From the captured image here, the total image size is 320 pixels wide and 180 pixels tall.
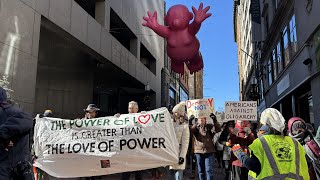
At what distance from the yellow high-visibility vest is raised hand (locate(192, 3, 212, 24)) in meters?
7.23

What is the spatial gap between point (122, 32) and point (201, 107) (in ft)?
56.0

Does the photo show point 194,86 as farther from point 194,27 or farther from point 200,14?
point 194,27

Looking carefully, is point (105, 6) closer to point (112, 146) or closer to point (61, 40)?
point (61, 40)

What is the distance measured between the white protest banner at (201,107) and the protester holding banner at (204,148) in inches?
56.8

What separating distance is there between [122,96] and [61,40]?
57.0 ft

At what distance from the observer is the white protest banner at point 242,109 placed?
36.8 feet

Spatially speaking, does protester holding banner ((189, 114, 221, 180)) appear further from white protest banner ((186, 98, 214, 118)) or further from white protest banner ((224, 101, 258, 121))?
white protest banner ((224, 101, 258, 121))

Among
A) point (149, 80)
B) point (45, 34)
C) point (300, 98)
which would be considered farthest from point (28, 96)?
point (149, 80)

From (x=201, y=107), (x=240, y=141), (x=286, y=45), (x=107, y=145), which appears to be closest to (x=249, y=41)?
(x=286, y=45)

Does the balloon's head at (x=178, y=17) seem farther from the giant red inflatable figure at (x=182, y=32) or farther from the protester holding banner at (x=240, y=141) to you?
the protester holding banner at (x=240, y=141)

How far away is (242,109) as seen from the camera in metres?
11.3

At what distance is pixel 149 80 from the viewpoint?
32.1m

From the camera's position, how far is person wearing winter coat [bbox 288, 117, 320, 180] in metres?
5.09

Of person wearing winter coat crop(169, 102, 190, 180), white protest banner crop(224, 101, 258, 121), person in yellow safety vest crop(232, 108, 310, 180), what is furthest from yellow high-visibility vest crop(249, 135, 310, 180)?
white protest banner crop(224, 101, 258, 121)
